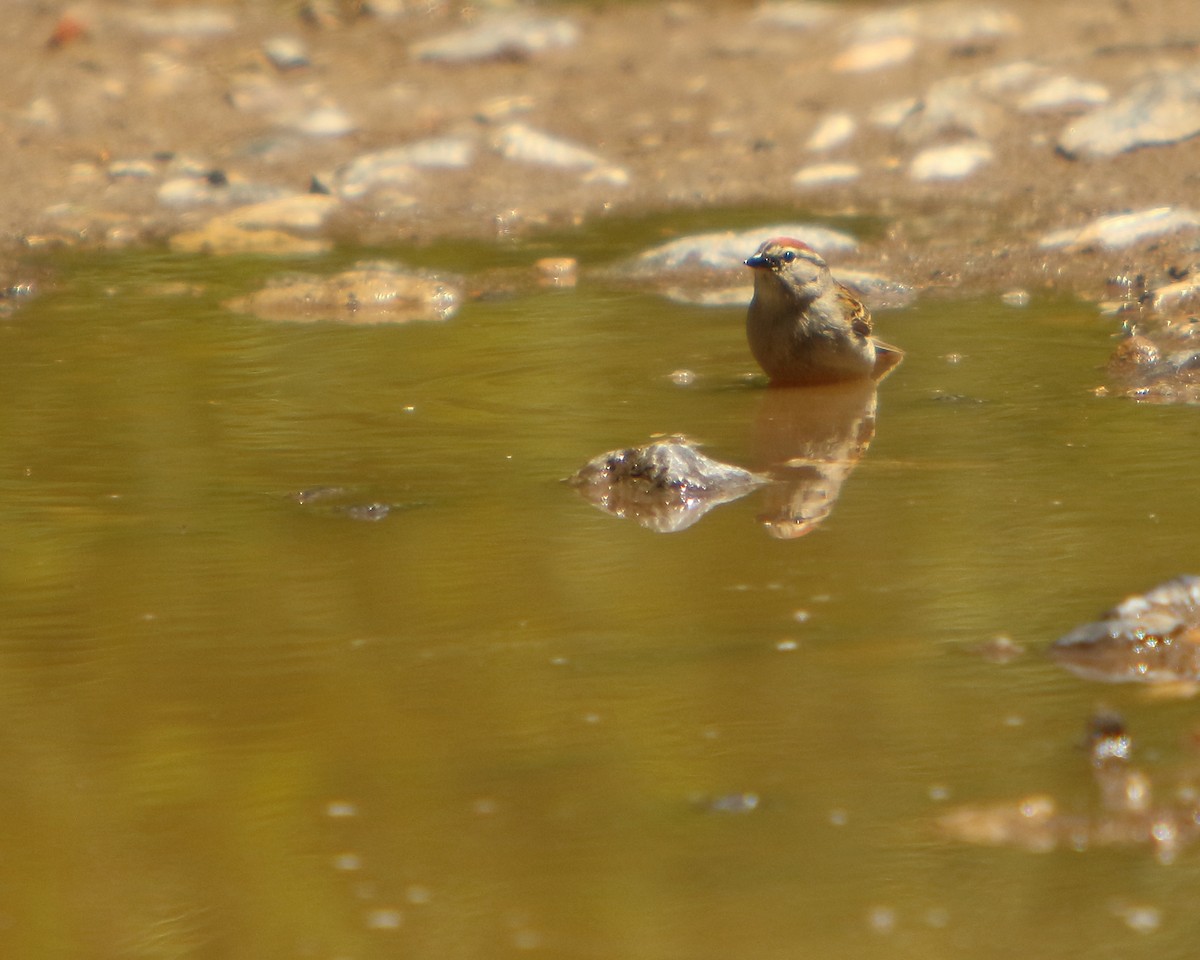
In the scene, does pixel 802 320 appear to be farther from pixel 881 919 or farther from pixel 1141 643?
pixel 881 919

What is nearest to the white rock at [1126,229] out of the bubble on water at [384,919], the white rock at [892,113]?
the white rock at [892,113]

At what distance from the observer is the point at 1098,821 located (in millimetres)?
2971

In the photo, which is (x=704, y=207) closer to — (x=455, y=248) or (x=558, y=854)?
(x=455, y=248)

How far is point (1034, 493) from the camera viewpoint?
479 centimetres

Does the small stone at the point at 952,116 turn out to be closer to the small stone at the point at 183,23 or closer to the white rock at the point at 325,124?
the white rock at the point at 325,124

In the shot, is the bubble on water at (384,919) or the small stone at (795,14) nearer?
the bubble on water at (384,919)

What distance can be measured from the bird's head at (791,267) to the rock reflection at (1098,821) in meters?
3.33

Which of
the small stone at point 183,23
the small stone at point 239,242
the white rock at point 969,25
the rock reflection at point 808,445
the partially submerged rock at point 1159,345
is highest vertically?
the small stone at point 183,23

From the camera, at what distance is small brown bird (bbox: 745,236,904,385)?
20.5ft

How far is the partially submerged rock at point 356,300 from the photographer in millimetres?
7688

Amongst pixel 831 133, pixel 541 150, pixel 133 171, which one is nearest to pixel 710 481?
pixel 541 150

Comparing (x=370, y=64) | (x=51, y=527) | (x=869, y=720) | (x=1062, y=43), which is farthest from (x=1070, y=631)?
(x=370, y=64)

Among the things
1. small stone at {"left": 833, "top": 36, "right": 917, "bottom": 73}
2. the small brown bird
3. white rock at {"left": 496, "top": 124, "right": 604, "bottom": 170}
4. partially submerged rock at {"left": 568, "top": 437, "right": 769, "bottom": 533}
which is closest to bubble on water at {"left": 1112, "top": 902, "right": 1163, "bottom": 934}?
partially submerged rock at {"left": 568, "top": 437, "right": 769, "bottom": 533}

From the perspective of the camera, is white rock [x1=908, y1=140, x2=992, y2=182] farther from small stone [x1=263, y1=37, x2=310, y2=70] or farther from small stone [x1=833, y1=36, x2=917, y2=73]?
small stone [x1=263, y1=37, x2=310, y2=70]
